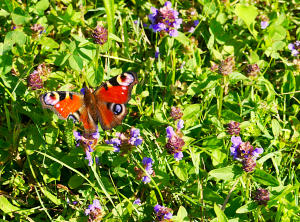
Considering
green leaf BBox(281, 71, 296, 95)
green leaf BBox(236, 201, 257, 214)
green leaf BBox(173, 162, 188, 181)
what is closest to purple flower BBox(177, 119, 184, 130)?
green leaf BBox(173, 162, 188, 181)

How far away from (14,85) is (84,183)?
1135mm

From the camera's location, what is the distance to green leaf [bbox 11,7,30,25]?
396cm

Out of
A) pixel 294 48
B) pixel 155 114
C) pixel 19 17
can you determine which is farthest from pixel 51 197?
pixel 294 48

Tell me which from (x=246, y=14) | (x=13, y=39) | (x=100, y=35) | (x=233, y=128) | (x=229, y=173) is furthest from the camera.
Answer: (x=246, y=14)

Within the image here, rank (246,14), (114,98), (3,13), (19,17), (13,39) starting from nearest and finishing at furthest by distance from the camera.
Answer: (114,98) < (13,39) < (19,17) < (3,13) < (246,14)

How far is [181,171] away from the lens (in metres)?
3.21

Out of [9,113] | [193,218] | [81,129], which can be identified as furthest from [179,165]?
[9,113]

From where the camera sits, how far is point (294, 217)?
9.97 ft

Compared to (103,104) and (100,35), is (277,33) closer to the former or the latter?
(100,35)

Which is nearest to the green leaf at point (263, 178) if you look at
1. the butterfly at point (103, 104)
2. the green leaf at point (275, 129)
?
the green leaf at point (275, 129)

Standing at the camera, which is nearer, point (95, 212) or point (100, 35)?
point (95, 212)

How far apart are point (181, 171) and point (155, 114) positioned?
661mm

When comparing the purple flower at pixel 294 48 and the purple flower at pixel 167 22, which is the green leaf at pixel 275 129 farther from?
the purple flower at pixel 167 22

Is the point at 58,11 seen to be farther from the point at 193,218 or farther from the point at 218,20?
the point at 193,218
